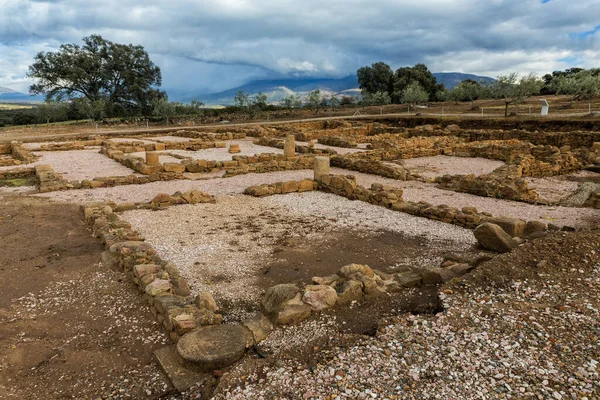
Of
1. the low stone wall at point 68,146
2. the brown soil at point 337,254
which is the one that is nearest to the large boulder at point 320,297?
the brown soil at point 337,254

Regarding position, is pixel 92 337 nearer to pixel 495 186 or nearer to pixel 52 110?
pixel 495 186

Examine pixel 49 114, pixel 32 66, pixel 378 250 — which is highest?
pixel 32 66

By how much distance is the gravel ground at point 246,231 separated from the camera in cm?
687

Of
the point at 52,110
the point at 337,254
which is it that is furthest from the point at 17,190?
the point at 52,110

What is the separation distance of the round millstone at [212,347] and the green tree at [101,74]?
182ft

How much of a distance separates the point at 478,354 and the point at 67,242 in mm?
8502

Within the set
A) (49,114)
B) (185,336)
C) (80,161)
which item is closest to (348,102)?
(49,114)

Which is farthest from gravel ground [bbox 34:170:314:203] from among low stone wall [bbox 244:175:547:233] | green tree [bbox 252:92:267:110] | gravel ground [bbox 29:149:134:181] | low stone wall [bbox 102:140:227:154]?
green tree [bbox 252:92:267:110]

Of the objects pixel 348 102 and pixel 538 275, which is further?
pixel 348 102

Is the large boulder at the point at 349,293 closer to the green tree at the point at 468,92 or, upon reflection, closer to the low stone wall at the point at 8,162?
the low stone wall at the point at 8,162

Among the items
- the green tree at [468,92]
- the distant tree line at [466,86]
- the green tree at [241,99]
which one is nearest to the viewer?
the distant tree line at [466,86]

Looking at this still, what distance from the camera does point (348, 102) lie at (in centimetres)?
6812

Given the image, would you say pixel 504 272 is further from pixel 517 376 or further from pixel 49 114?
pixel 49 114

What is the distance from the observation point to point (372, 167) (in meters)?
17.4
